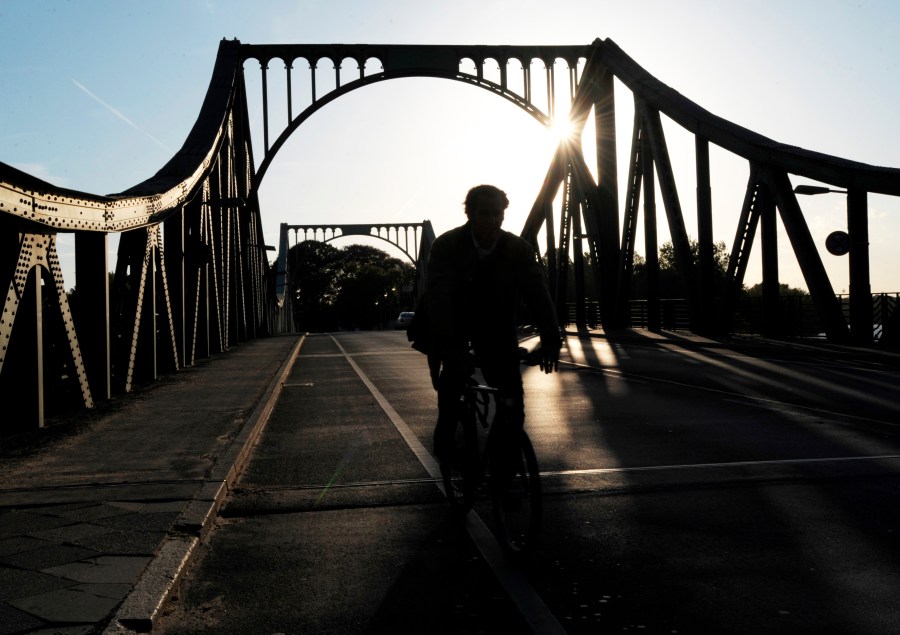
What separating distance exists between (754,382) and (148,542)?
9.95 metres

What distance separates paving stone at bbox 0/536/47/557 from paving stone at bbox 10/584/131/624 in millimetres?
728

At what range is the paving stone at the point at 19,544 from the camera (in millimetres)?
4547

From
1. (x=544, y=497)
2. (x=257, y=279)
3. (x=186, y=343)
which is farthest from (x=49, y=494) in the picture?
(x=257, y=279)

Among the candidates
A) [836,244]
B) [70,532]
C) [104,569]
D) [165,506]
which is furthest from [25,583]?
[836,244]

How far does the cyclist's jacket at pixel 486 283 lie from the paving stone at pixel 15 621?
200 cm

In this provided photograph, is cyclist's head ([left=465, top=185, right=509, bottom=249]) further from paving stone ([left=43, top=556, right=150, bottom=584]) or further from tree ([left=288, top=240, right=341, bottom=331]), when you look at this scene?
tree ([left=288, top=240, right=341, bottom=331])

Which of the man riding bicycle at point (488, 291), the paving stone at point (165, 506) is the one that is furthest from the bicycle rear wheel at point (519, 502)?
the paving stone at point (165, 506)

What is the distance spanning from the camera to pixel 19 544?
466 cm

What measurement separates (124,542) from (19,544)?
47 centimetres

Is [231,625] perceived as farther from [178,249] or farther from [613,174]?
[613,174]

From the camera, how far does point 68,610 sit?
12.1 feet

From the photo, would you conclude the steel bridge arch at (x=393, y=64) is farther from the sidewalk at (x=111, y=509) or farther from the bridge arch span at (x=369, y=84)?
the sidewalk at (x=111, y=509)

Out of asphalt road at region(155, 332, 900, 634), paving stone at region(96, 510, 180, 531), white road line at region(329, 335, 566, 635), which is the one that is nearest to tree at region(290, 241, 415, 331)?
asphalt road at region(155, 332, 900, 634)

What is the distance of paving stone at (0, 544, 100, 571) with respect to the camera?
14.1 feet
